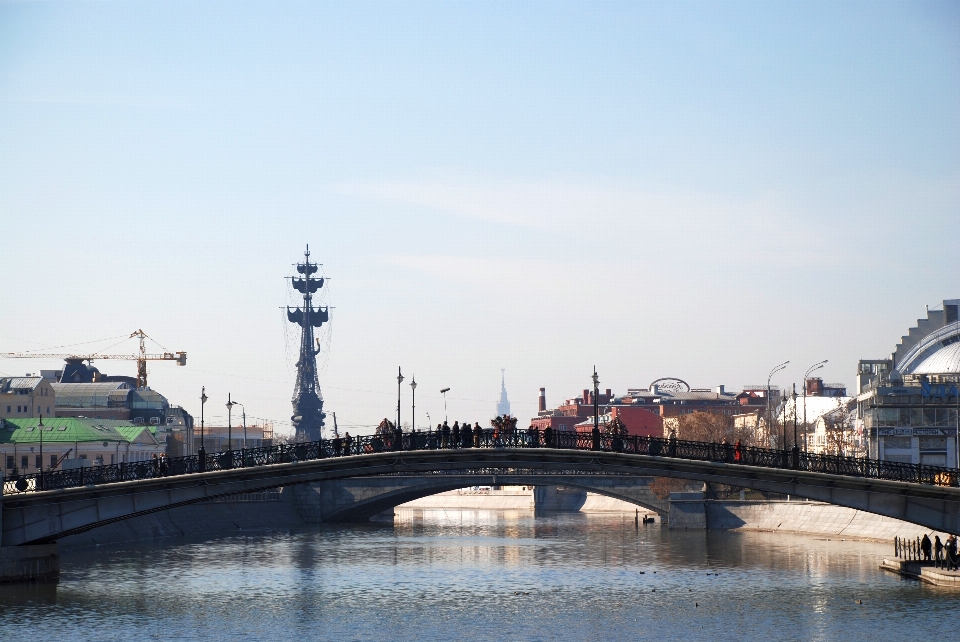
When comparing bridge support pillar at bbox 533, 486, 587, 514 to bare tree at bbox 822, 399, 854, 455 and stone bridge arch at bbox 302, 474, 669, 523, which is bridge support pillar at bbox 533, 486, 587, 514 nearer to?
bare tree at bbox 822, 399, 854, 455

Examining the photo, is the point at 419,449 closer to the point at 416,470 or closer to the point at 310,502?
the point at 416,470

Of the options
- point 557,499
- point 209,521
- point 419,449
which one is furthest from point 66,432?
point 419,449

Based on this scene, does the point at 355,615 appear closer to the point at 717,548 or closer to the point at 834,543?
the point at 717,548

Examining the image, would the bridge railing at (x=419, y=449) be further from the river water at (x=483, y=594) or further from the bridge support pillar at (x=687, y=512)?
the bridge support pillar at (x=687, y=512)

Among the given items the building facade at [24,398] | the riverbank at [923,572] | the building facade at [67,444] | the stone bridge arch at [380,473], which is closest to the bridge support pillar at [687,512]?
the riverbank at [923,572]

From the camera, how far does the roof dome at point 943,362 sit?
147625mm

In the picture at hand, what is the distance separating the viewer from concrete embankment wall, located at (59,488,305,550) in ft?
326

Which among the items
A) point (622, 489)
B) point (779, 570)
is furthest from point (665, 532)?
point (779, 570)

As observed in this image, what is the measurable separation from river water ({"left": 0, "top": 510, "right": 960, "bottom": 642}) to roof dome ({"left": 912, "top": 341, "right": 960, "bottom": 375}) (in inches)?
2061

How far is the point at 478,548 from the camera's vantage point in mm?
103500

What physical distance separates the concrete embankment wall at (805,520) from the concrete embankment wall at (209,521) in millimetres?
38456

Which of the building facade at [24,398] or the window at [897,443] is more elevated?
the building facade at [24,398]

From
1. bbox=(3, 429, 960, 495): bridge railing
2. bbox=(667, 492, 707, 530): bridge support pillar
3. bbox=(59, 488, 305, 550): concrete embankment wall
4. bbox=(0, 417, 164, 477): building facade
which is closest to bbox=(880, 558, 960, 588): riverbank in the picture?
→ bbox=(3, 429, 960, 495): bridge railing

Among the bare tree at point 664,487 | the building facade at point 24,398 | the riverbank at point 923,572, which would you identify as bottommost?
the riverbank at point 923,572
